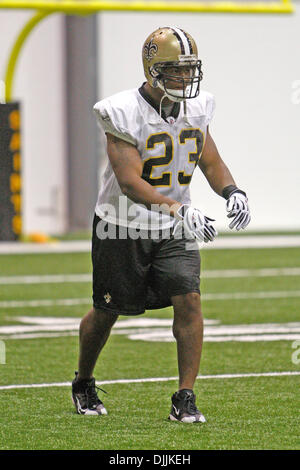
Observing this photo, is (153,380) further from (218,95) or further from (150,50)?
(218,95)

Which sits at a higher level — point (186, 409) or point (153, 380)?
point (186, 409)

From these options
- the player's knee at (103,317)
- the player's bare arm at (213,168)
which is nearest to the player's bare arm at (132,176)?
the player's bare arm at (213,168)


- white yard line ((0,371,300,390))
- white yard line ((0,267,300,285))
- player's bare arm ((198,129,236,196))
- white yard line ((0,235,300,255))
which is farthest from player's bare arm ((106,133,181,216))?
white yard line ((0,235,300,255))

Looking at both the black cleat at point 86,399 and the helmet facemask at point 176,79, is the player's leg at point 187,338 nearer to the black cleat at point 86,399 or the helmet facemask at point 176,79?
the black cleat at point 86,399

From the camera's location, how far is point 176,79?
4941 mm

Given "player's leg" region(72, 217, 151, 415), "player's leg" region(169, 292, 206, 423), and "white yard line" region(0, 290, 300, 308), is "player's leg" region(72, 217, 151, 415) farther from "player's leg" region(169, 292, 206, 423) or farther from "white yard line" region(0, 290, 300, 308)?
"white yard line" region(0, 290, 300, 308)

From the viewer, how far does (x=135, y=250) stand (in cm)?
503

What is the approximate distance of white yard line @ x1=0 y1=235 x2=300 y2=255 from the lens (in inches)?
574

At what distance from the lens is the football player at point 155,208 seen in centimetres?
492

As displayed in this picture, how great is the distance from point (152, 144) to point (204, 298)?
4773 mm

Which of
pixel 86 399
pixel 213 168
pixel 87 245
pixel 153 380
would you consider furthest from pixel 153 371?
pixel 87 245
